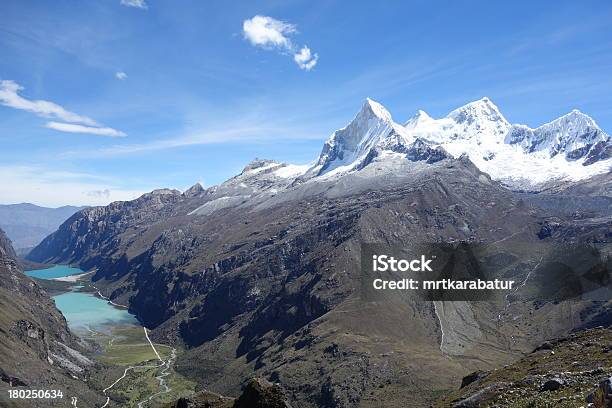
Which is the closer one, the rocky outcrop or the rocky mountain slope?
the rocky mountain slope

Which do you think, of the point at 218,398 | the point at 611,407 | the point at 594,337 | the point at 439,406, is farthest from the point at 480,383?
the point at 611,407

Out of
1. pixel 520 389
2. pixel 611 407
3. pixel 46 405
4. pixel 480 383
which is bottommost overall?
pixel 46 405

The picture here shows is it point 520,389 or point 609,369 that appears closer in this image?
point 609,369

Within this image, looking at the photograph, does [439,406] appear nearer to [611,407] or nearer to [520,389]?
[520,389]

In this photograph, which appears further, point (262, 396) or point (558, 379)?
point (558, 379)

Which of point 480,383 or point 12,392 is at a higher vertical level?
point 480,383

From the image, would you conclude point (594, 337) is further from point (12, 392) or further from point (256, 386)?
point (12, 392)

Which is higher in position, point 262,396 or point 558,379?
point 558,379

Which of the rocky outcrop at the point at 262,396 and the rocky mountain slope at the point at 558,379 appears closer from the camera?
the rocky mountain slope at the point at 558,379

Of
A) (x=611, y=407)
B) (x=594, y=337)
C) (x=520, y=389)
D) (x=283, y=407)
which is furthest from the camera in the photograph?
(x=594, y=337)

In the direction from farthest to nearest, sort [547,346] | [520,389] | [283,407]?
[547,346], [520,389], [283,407]
